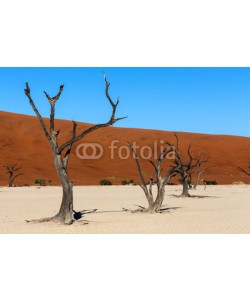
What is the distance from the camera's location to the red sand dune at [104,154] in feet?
193

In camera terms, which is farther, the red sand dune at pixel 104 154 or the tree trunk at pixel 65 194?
the red sand dune at pixel 104 154

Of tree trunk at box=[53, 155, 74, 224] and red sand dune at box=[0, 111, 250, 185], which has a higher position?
red sand dune at box=[0, 111, 250, 185]

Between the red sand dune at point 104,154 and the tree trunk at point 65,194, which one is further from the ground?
the red sand dune at point 104,154

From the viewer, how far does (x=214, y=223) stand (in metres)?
13.7

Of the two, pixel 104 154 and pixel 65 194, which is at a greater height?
pixel 104 154

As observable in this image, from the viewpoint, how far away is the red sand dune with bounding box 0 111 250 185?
58688mm

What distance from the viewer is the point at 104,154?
76.3 meters

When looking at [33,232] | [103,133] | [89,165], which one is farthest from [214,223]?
[103,133]

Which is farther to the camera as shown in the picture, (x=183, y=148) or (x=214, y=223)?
(x=183, y=148)

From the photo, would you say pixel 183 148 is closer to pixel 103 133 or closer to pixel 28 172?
pixel 103 133

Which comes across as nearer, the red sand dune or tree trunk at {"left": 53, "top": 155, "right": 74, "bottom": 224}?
tree trunk at {"left": 53, "top": 155, "right": 74, "bottom": 224}

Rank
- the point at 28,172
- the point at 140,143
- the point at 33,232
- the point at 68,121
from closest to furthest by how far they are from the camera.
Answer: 1. the point at 33,232
2. the point at 28,172
3. the point at 140,143
4. the point at 68,121

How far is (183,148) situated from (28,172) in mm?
37246

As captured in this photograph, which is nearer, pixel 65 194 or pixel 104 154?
pixel 65 194
